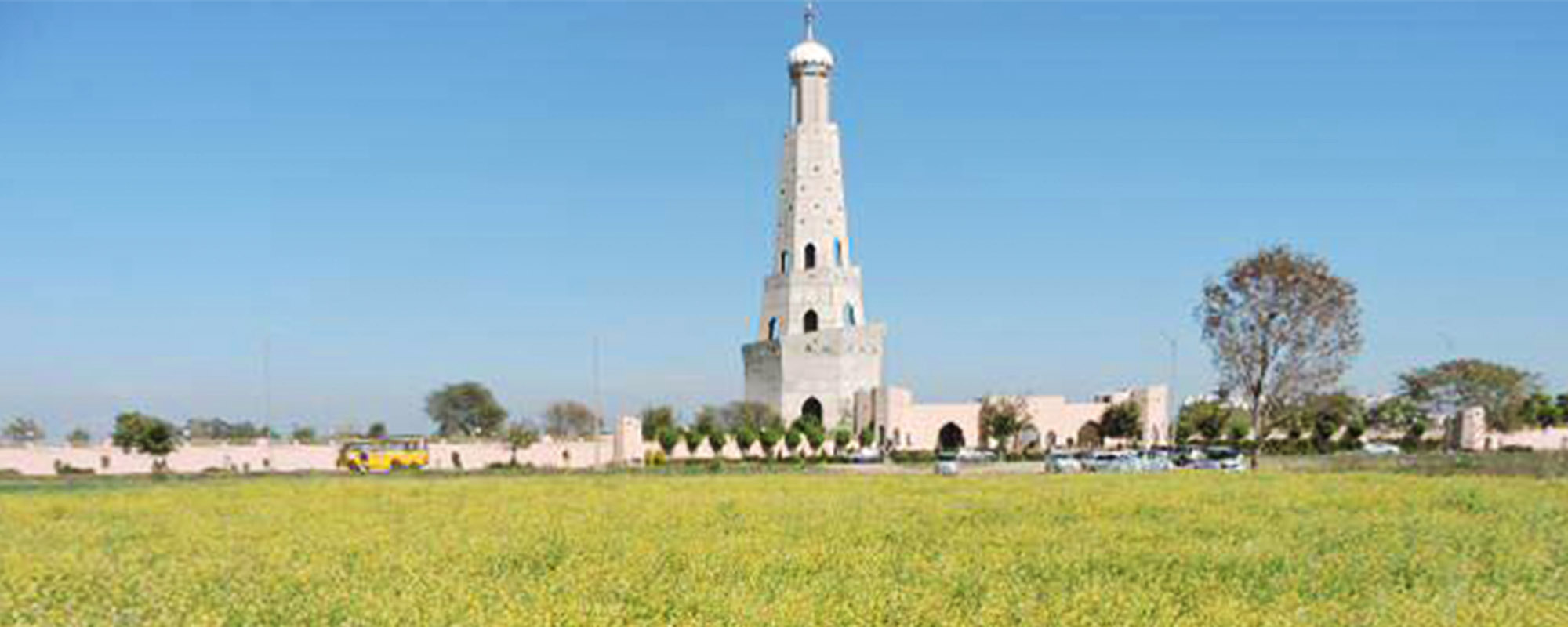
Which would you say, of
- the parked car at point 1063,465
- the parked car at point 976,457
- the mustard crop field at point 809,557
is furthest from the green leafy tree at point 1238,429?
the mustard crop field at point 809,557

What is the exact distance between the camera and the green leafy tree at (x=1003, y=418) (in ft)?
291

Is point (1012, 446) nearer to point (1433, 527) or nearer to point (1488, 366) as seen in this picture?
point (1488, 366)

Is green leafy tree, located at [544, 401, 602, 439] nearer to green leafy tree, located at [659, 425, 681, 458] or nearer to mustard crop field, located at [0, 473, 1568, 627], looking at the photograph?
green leafy tree, located at [659, 425, 681, 458]

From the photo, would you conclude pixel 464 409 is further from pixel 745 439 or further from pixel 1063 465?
pixel 1063 465

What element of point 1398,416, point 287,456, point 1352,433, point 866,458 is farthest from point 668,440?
point 1398,416

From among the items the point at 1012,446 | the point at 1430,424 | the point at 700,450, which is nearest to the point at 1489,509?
the point at 700,450

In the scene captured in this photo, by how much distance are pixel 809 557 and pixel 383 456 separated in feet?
164

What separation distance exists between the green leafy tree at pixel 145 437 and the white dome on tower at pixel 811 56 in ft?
141

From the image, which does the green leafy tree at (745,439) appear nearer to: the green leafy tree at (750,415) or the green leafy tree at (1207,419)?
the green leafy tree at (750,415)

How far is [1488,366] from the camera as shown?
10531 centimetres

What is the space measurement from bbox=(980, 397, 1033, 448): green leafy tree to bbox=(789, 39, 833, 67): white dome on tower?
2265 cm

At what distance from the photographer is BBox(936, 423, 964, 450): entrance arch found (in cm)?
9206

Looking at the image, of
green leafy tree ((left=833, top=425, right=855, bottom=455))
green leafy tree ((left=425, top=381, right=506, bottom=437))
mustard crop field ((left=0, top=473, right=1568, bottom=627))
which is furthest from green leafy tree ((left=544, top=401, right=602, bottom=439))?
mustard crop field ((left=0, top=473, right=1568, bottom=627))

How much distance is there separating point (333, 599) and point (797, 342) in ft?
252
